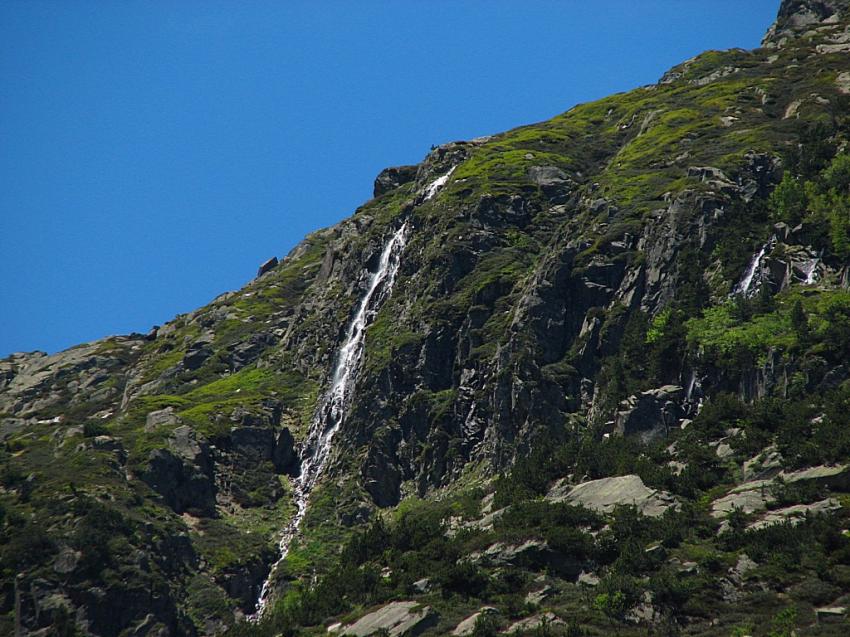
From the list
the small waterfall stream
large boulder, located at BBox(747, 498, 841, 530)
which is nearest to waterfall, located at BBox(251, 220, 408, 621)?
the small waterfall stream

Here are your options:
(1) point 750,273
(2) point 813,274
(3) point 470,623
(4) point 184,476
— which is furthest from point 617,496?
(4) point 184,476

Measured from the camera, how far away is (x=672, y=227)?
9388 centimetres

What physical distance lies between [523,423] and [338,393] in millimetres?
33355

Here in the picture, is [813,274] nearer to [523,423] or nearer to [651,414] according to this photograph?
[651,414]

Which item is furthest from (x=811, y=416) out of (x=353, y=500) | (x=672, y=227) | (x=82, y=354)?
(x=82, y=354)

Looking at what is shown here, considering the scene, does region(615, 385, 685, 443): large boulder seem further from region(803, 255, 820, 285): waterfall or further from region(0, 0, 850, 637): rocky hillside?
region(803, 255, 820, 285): waterfall

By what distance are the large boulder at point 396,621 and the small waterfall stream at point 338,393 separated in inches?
1433

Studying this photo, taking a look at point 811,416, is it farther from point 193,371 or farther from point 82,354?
point 82,354

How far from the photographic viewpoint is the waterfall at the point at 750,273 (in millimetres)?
80812

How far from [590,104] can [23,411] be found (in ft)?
380

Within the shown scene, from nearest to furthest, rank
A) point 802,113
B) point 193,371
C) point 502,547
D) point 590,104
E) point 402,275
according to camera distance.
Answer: point 502,547
point 802,113
point 402,275
point 193,371
point 590,104

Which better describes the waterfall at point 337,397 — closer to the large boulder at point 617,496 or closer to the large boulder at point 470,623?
the large boulder at point 617,496

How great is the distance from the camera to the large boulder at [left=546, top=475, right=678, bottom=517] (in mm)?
55281

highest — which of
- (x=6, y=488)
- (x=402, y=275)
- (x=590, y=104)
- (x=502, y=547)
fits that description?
(x=590, y=104)
